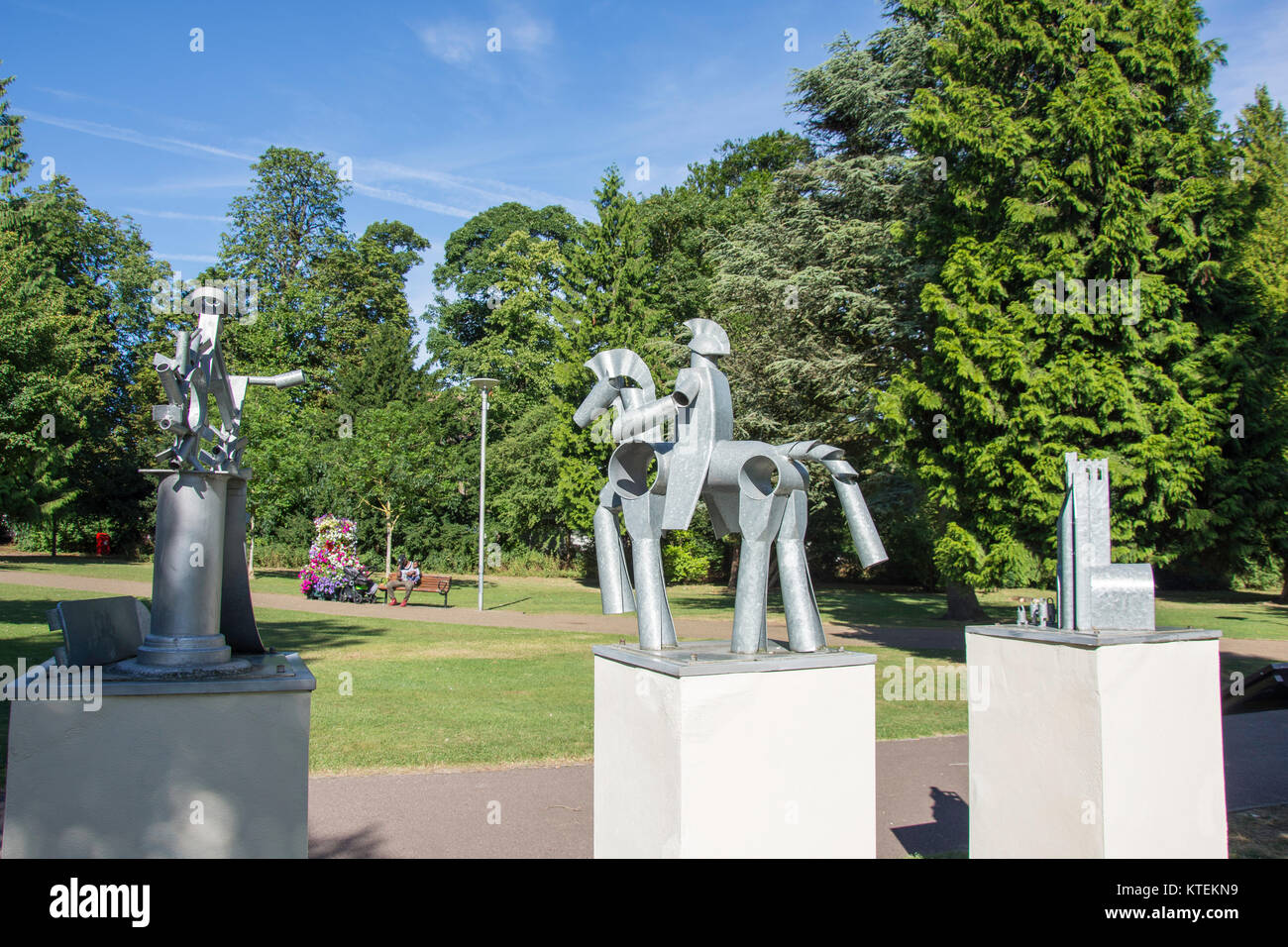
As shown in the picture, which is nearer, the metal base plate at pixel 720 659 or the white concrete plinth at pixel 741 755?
the white concrete plinth at pixel 741 755

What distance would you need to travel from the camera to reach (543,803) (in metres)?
7.34

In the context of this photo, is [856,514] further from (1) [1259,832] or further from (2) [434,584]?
(2) [434,584]

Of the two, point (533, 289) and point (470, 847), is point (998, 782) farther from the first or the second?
A: point (533, 289)

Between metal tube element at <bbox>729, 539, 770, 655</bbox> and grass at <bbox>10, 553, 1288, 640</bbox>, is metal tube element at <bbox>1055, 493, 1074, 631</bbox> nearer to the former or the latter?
metal tube element at <bbox>729, 539, 770, 655</bbox>

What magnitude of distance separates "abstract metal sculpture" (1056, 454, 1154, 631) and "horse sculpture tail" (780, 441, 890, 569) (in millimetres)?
1284

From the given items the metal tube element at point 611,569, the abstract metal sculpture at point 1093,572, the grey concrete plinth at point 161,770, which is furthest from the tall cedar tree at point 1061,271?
the grey concrete plinth at point 161,770

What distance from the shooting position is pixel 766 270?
24719mm

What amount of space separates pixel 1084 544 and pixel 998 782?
152 cm

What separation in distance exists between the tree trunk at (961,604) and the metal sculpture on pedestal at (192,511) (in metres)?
21.7

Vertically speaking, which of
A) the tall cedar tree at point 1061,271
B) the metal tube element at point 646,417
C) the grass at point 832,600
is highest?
the tall cedar tree at point 1061,271

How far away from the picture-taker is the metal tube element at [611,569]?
18.1ft

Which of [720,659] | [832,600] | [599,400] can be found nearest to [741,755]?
[720,659]

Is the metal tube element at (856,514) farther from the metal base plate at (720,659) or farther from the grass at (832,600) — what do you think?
the grass at (832,600)

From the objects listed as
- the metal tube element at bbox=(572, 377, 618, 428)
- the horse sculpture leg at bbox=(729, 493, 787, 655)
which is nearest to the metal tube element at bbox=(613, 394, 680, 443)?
the metal tube element at bbox=(572, 377, 618, 428)
